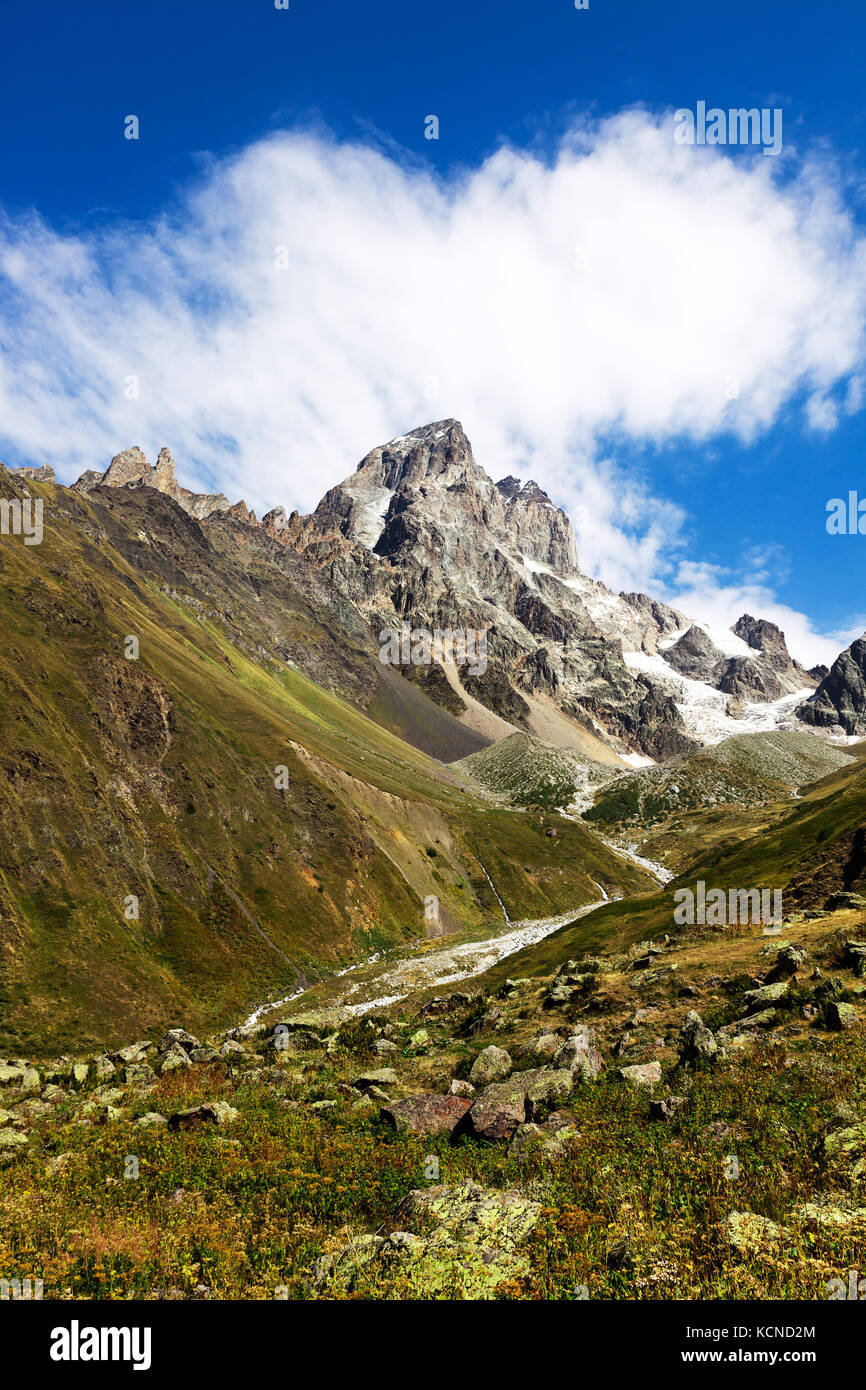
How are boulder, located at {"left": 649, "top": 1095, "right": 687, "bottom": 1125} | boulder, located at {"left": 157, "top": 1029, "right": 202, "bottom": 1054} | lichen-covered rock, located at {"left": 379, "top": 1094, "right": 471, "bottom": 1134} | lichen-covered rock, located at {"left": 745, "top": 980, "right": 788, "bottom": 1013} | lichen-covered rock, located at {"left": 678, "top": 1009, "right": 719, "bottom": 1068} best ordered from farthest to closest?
boulder, located at {"left": 157, "top": 1029, "right": 202, "bottom": 1054} < lichen-covered rock, located at {"left": 745, "top": 980, "right": 788, "bottom": 1013} < lichen-covered rock, located at {"left": 379, "top": 1094, "right": 471, "bottom": 1134} < lichen-covered rock, located at {"left": 678, "top": 1009, "right": 719, "bottom": 1068} < boulder, located at {"left": 649, "top": 1095, "right": 687, "bottom": 1125}

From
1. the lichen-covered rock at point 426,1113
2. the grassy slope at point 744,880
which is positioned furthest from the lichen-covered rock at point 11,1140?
the grassy slope at point 744,880

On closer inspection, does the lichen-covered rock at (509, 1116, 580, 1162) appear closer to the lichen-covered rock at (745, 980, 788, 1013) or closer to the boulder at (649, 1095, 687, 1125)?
the boulder at (649, 1095, 687, 1125)

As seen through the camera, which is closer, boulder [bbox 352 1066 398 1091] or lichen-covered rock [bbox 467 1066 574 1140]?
lichen-covered rock [bbox 467 1066 574 1140]

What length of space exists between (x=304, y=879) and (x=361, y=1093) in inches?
2649

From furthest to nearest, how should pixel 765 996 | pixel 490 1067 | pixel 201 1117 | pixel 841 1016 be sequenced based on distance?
1. pixel 490 1067
2. pixel 765 996
3. pixel 201 1117
4. pixel 841 1016

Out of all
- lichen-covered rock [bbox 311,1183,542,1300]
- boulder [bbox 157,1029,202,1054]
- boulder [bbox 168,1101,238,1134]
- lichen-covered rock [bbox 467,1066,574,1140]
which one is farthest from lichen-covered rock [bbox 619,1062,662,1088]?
boulder [bbox 157,1029,202,1054]

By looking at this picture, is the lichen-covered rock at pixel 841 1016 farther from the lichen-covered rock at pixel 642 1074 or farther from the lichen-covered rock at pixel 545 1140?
the lichen-covered rock at pixel 545 1140

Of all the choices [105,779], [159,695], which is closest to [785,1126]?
[105,779]

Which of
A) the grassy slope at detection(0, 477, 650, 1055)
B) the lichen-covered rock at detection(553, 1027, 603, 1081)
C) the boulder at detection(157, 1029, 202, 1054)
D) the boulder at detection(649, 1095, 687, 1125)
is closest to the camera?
the boulder at detection(649, 1095, 687, 1125)

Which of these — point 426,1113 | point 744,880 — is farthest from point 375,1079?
point 744,880

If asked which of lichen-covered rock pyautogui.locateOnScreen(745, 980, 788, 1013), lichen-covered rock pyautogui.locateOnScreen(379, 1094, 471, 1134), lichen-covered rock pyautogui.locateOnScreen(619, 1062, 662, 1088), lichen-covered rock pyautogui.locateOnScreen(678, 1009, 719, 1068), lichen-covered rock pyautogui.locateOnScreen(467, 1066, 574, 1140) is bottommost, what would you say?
lichen-covered rock pyautogui.locateOnScreen(379, 1094, 471, 1134)

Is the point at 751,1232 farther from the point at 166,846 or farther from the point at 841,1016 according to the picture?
the point at 166,846

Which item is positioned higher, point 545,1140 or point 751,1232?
point 751,1232
